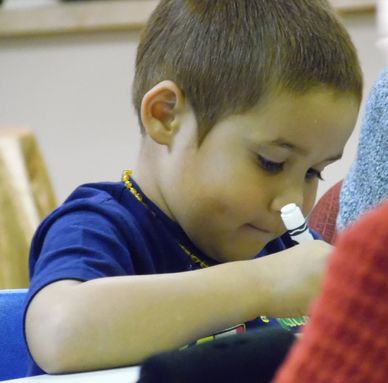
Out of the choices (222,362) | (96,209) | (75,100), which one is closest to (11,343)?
(96,209)

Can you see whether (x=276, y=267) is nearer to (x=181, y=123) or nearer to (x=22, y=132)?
(x=181, y=123)

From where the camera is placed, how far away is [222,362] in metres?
0.24

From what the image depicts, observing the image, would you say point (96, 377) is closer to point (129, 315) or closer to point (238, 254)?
point (129, 315)

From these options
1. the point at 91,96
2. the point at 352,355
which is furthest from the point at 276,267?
the point at 91,96

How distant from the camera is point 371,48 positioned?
1.88 m

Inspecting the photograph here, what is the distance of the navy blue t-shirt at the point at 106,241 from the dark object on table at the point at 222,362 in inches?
13.5

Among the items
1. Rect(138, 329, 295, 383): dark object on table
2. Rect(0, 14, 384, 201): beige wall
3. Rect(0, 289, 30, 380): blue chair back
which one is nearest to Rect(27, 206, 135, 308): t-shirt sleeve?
Rect(0, 289, 30, 380): blue chair back

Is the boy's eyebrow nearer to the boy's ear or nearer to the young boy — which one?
the young boy

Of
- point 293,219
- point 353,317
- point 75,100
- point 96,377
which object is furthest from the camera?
point 75,100

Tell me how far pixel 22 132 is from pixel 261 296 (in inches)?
47.5

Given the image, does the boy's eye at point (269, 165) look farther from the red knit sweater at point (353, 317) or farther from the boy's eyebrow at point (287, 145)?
the red knit sweater at point (353, 317)

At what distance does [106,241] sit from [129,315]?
0.41 feet

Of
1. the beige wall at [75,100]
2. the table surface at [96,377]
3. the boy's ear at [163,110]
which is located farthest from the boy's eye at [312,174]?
the beige wall at [75,100]

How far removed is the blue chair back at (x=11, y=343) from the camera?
2.63 ft
